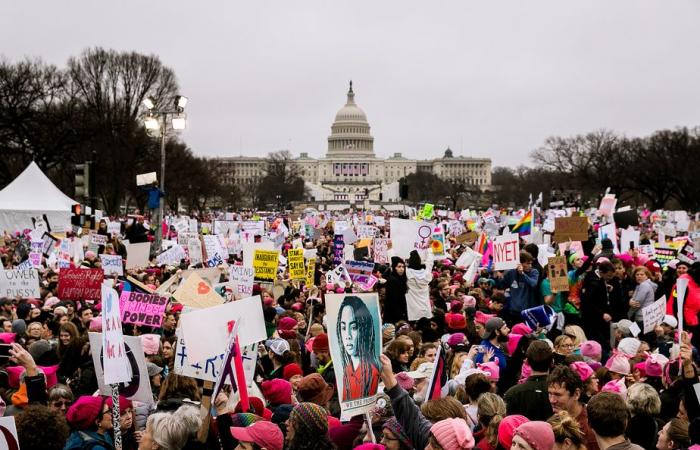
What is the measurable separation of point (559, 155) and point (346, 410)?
274 ft

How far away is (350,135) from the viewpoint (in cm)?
17725

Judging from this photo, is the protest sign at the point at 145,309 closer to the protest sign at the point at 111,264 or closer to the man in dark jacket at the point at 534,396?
the man in dark jacket at the point at 534,396

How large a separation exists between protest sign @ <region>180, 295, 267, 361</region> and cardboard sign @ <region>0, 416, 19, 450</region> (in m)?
1.73

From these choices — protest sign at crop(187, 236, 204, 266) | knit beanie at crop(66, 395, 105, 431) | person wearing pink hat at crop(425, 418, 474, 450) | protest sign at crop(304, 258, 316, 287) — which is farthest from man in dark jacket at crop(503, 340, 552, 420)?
protest sign at crop(187, 236, 204, 266)

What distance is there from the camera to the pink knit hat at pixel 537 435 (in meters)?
3.93

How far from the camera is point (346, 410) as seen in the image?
14.7 ft

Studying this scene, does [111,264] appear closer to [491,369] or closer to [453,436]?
[491,369]

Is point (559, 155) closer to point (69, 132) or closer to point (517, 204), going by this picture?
point (517, 204)

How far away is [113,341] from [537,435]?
284 centimetres

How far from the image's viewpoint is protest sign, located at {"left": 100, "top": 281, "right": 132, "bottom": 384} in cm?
539

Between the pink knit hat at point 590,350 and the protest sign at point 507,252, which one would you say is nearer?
the pink knit hat at point 590,350

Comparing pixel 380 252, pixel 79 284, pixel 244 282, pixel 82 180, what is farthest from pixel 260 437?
pixel 82 180

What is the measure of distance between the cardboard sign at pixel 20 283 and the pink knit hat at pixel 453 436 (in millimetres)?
8165

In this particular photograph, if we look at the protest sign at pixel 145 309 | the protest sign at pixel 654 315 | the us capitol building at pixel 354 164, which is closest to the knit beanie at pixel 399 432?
the protest sign at pixel 145 309
